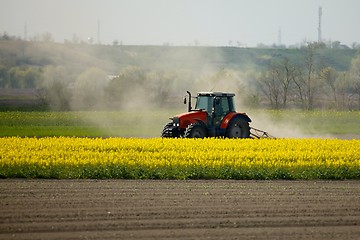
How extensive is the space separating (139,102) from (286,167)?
118ft

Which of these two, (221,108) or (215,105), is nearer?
(215,105)

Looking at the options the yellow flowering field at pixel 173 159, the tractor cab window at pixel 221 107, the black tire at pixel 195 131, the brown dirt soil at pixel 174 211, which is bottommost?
the brown dirt soil at pixel 174 211

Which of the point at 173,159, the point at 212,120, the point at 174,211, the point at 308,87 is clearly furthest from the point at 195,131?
the point at 308,87

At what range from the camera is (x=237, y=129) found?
33.1 metres

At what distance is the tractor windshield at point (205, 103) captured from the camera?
32688 mm

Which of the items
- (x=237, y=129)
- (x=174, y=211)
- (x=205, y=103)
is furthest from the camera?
(x=237, y=129)

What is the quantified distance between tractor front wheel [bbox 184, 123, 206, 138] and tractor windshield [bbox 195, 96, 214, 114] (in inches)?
35.9

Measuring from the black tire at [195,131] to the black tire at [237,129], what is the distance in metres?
1.16

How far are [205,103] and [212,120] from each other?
0.79 m

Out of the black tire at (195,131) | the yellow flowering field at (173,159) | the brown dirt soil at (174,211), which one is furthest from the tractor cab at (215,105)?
the brown dirt soil at (174,211)

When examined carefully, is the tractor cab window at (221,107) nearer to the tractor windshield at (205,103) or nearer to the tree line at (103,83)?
the tractor windshield at (205,103)

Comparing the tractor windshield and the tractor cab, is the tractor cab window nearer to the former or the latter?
the tractor cab

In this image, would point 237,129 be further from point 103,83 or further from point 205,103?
point 103,83

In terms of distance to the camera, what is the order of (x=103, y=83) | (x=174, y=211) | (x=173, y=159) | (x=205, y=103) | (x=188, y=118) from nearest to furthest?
(x=174, y=211) → (x=173, y=159) → (x=188, y=118) → (x=205, y=103) → (x=103, y=83)
